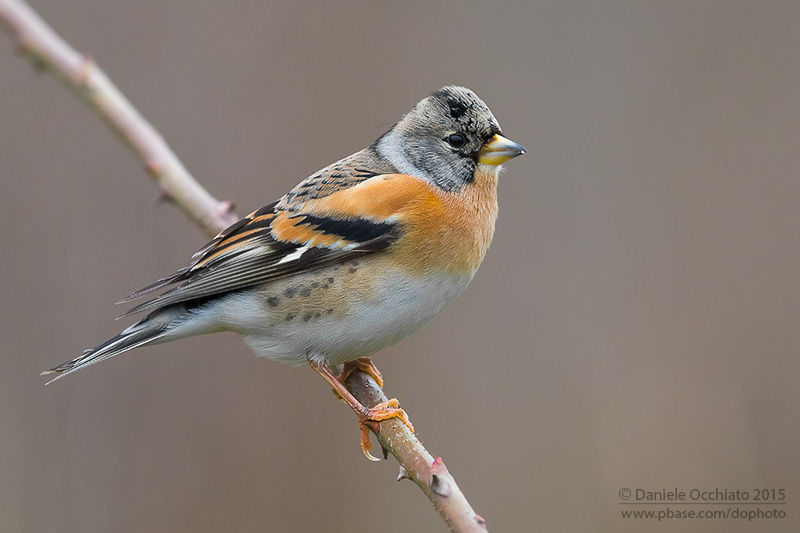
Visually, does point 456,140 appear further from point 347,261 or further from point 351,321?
point 351,321

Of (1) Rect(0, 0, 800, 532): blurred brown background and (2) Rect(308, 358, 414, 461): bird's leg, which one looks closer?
(2) Rect(308, 358, 414, 461): bird's leg

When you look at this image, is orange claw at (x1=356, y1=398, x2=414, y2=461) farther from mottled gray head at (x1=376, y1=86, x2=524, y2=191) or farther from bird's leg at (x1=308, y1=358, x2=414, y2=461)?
mottled gray head at (x1=376, y1=86, x2=524, y2=191)

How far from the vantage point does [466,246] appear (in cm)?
303

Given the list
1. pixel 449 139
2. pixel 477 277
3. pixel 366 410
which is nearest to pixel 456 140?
pixel 449 139

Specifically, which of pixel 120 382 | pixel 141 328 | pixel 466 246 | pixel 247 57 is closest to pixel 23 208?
pixel 120 382

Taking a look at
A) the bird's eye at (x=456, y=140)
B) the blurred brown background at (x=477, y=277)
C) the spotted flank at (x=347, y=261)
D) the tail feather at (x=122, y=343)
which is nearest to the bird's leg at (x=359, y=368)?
the spotted flank at (x=347, y=261)

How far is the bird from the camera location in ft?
9.44

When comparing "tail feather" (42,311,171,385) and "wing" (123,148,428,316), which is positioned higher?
"wing" (123,148,428,316)

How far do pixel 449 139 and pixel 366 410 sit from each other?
3.78 feet

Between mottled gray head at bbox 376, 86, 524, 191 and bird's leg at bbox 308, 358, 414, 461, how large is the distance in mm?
872

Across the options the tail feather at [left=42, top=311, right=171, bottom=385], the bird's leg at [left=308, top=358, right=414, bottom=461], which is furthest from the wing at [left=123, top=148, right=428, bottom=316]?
the bird's leg at [left=308, top=358, right=414, bottom=461]

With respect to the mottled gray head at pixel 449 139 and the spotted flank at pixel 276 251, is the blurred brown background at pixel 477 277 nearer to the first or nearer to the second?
the spotted flank at pixel 276 251

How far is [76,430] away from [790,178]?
4.77 metres

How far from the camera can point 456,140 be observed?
3238mm
